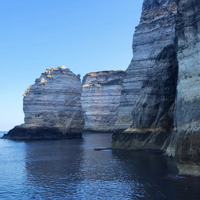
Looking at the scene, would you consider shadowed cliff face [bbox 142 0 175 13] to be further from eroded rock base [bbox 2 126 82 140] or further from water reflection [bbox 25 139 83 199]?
eroded rock base [bbox 2 126 82 140]

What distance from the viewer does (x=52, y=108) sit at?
7475 centimetres

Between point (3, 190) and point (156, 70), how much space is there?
23714 mm

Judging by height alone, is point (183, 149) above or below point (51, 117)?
below

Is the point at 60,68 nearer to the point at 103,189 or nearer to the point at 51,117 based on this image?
the point at 51,117

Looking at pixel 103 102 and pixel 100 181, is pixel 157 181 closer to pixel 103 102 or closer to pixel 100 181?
pixel 100 181

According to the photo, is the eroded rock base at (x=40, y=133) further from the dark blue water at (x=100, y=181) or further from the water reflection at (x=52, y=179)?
the dark blue water at (x=100, y=181)

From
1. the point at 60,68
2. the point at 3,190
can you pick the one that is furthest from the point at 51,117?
the point at 3,190

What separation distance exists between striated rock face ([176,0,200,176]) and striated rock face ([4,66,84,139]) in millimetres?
54777

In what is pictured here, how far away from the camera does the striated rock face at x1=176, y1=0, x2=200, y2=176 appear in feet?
58.4

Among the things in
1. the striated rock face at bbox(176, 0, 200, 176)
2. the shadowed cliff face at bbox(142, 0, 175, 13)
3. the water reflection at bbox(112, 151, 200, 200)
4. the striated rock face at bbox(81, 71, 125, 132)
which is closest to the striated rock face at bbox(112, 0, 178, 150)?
the shadowed cliff face at bbox(142, 0, 175, 13)

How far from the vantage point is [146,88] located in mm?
37031

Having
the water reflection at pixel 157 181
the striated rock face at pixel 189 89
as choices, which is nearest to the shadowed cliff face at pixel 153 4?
the striated rock face at pixel 189 89

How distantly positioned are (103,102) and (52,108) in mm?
A: 35804

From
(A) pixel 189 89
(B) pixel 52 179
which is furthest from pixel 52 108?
(A) pixel 189 89
